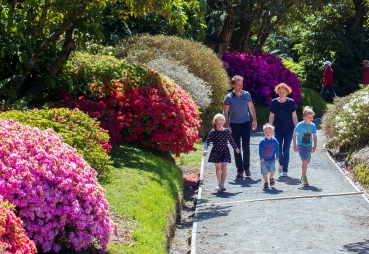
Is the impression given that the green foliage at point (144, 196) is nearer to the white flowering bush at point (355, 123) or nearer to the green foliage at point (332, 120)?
the white flowering bush at point (355, 123)

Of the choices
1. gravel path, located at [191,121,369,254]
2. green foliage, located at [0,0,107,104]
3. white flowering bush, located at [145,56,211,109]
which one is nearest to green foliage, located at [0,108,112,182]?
gravel path, located at [191,121,369,254]

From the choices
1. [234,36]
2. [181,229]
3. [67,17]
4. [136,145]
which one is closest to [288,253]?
[181,229]

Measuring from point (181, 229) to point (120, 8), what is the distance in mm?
6319

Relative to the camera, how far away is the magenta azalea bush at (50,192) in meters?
6.18

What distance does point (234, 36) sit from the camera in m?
Result: 30.0

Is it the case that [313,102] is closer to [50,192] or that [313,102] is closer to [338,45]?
[338,45]

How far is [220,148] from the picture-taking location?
11.5 metres

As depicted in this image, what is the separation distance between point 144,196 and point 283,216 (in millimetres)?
1904

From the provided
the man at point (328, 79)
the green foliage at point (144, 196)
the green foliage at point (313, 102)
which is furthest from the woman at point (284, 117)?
the man at point (328, 79)

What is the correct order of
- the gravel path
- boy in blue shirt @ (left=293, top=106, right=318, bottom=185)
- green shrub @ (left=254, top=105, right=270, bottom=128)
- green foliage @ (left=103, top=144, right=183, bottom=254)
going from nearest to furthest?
1. green foliage @ (left=103, top=144, right=183, bottom=254)
2. the gravel path
3. boy in blue shirt @ (left=293, top=106, right=318, bottom=185)
4. green shrub @ (left=254, top=105, right=270, bottom=128)

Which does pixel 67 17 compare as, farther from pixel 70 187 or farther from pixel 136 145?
pixel 70 187

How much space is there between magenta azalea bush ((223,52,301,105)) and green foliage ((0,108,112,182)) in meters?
14.4

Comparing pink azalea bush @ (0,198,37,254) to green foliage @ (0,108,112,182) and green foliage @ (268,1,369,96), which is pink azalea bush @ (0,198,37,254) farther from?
green foliage @ (268,1,369,96)

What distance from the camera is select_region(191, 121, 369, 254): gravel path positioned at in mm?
8289
